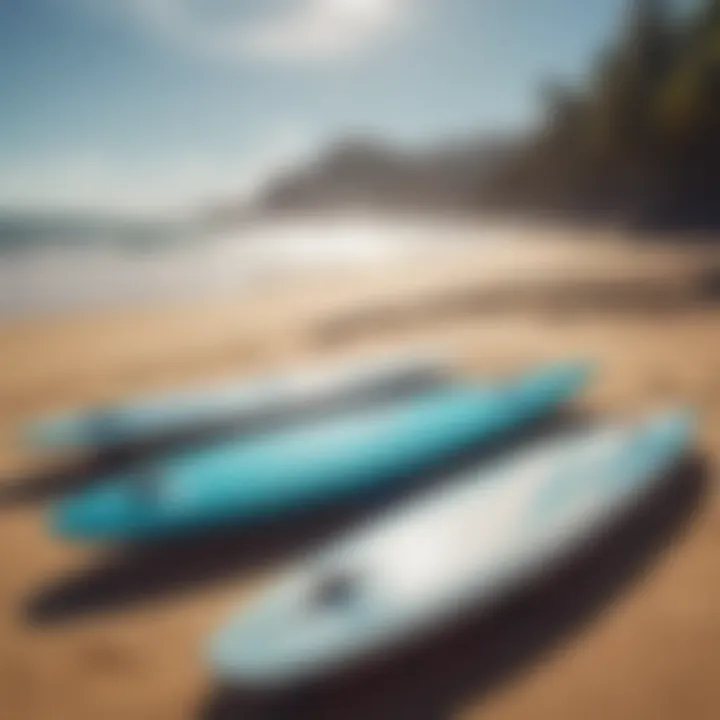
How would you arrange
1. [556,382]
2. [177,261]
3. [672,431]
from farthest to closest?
[177,261] < [556,382] < [672,431]

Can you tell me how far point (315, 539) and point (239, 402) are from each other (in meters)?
1.07

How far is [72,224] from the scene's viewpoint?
60.8ft

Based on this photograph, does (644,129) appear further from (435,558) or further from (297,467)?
(435,558)

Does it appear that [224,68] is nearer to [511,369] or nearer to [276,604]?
[511,369]

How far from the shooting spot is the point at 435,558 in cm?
200

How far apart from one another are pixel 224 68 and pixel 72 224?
1509cm

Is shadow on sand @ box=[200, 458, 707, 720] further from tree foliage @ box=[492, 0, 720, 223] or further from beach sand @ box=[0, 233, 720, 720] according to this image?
tree foliage @ box=[492, 0, 720, 223]

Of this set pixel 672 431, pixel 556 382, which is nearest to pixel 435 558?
pixel 672 431

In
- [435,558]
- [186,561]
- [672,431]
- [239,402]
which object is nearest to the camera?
[435,558]

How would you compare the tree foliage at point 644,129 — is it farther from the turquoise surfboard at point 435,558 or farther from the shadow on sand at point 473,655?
the shadow on sand at point 473,655

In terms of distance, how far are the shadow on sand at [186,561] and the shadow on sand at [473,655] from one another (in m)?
0.55

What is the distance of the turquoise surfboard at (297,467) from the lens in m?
2.30

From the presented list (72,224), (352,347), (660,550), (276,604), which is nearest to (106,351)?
(352,347)

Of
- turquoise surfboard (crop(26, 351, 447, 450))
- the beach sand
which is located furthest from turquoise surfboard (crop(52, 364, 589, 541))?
turquoise surfboard (crop(26, 351, 447, 450))
